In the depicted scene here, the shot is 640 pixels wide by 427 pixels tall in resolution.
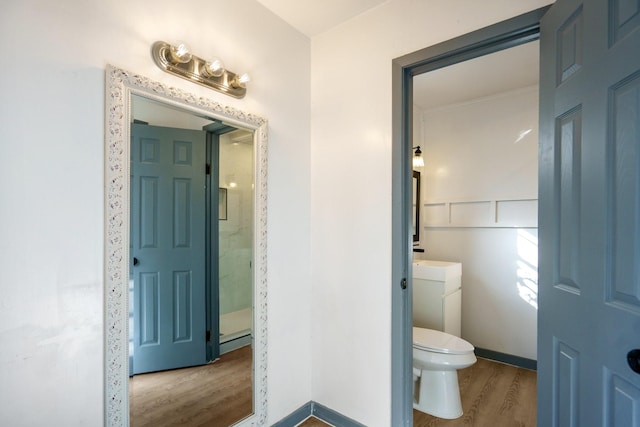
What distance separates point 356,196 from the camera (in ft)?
6.28

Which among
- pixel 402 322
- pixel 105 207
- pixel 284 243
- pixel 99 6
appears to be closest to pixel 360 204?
pixel 284 243

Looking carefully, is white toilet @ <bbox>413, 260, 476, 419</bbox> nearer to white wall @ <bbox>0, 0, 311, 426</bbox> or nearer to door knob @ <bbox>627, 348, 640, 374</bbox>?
door knob @ <bbox>627, 348, 640, 374</bbox>

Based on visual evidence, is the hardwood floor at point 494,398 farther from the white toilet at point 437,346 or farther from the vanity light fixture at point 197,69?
the vanity light fixture at point 197,69

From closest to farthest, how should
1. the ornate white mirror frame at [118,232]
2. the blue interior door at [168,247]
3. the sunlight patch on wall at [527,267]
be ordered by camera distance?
the ornate white mirror frame at [118,232] < the blue interior door at [168,247] < the sunlight patch on wall at [527,267]

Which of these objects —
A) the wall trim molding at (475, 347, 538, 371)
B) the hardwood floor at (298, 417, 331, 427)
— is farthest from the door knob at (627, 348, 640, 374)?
the wall trim molding at (475, 347, 538, 371)

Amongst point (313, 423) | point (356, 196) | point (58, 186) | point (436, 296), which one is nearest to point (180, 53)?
point (58, 186)

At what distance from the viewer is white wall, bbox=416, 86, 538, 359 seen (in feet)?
9.02

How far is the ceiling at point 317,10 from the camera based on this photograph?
1796 mm

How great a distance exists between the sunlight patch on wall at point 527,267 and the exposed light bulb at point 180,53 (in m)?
2.79

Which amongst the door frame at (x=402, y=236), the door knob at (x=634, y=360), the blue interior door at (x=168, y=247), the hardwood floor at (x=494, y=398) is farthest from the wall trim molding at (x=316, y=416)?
the door knob at (x=634, y=360)

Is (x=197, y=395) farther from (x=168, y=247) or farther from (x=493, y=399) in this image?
(x=493, y=399)

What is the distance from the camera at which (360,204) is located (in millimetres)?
1898

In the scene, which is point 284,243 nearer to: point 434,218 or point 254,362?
point 254,362

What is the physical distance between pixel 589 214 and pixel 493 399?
189 cm
